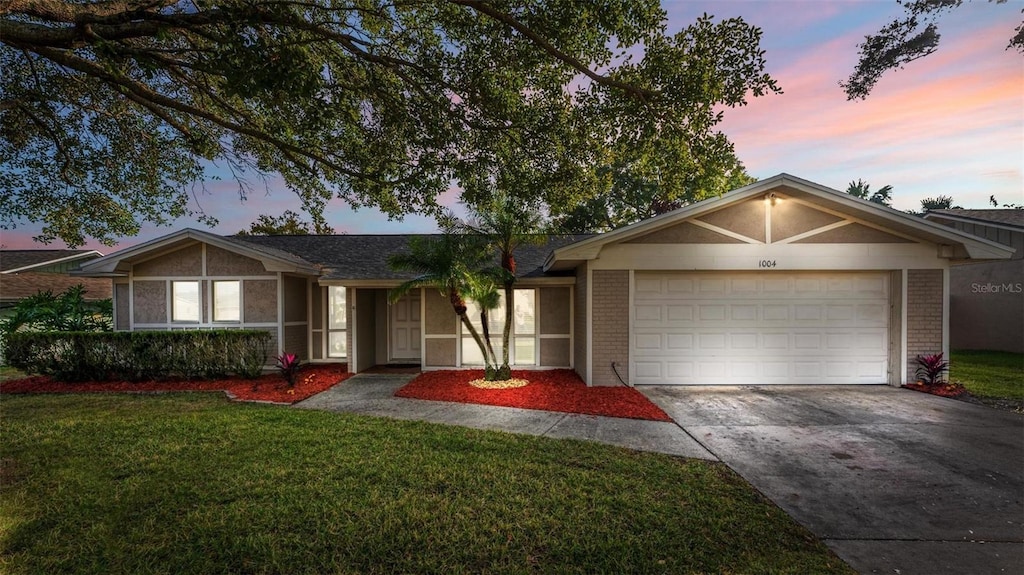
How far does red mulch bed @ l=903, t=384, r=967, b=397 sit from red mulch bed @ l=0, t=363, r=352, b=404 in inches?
477

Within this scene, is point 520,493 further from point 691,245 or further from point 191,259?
point 191,259

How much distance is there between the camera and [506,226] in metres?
8.23

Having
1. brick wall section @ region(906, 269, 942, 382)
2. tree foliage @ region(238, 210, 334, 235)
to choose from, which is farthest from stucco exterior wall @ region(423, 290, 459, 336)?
tree foliage @ region(238, 210, 334, 235)

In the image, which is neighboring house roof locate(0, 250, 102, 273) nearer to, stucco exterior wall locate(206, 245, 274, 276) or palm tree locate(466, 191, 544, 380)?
stucco exterior wall locate(206, 245, 274, 276)

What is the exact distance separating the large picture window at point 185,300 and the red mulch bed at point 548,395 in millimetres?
6444

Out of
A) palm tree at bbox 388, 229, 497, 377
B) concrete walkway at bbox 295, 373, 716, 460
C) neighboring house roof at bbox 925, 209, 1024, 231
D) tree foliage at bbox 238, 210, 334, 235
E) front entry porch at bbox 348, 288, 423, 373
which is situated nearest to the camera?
concrete walkway at bbox 295, 373, 716, 460

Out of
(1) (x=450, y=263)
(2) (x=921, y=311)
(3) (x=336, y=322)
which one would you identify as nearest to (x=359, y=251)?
(3) (x=336, y=322)

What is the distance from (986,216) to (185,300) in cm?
2532

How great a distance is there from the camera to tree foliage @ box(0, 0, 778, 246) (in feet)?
14.8

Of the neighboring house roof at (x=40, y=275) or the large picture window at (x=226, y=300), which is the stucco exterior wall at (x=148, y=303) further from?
the neighboring house roof at (x=40, y=275)

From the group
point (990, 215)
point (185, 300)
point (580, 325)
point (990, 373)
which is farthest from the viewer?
point (990, 215)

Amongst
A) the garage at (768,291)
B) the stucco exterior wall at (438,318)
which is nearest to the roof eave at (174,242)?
the stucco exterior wall at (438,318)

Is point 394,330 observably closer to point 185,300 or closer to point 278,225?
point 185,300

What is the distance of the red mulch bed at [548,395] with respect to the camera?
6.81 metres
